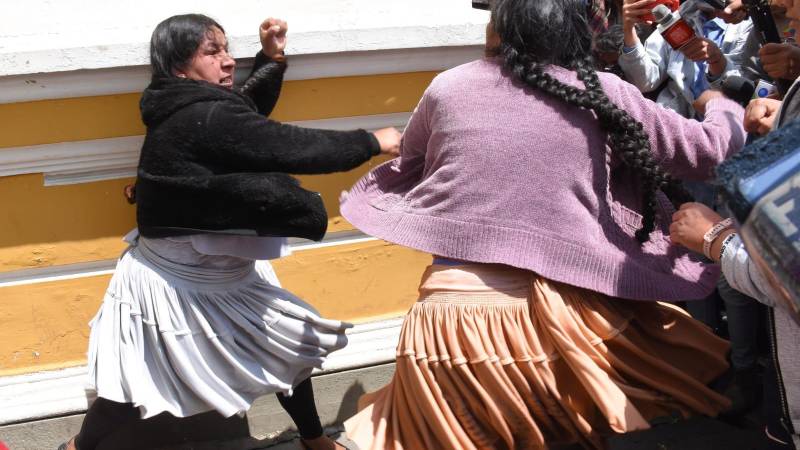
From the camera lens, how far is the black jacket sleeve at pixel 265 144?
109 inches

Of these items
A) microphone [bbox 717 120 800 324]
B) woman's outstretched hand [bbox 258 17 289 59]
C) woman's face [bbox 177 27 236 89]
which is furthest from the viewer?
woman's outstretched hand [bbox 258 17 289 59]

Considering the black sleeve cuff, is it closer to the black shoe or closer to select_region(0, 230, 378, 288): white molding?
select_region(0, 230, 378, 288): white molding

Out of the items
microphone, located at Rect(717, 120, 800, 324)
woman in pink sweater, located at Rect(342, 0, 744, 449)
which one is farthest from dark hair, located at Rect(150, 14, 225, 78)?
microphone, located at Rect(717, 120, 800, 324)

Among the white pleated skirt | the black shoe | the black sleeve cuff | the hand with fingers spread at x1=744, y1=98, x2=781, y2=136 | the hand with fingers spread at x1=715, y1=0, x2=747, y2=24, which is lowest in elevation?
the black shoe

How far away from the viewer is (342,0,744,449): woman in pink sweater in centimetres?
245

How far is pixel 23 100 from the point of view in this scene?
330 cm

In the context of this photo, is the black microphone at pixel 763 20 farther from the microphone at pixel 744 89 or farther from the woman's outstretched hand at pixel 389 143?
the woman's outstretched hand at pixel 389 143

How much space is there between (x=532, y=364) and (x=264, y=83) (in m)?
1.47

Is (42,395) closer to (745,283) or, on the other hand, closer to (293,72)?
(293,72)

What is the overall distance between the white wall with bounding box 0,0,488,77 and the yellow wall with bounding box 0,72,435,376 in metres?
0.17

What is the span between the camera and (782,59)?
9.36ft

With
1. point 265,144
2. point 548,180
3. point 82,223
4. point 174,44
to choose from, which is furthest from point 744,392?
point 82,223

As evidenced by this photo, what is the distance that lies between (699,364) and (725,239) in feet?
1.85

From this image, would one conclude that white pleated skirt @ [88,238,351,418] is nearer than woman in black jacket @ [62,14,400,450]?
No
